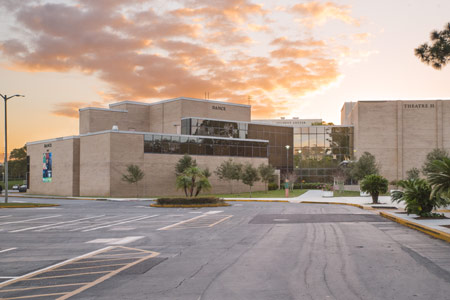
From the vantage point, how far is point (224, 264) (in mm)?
10242

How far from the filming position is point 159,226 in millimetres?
19234

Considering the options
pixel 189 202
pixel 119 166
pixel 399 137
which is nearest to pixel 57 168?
pixel 119 166

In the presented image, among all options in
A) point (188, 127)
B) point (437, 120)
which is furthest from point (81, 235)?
point (437, 120)

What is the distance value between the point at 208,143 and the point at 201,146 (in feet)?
4.56

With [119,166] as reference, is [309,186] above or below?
below

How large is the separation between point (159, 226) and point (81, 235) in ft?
12.3

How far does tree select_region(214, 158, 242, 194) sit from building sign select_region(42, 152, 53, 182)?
2391 cm

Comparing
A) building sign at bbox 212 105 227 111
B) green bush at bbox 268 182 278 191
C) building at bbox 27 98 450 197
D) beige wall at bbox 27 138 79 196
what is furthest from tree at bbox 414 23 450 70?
building sign at bbox 212 105 227 111

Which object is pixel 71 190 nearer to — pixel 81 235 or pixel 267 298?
pixel 81 235

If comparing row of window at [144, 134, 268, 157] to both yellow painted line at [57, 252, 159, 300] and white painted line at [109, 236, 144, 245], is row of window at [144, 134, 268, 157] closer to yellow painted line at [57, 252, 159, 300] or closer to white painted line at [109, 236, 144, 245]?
white painted line at [109, 236, 144, 245]

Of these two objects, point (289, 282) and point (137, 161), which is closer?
point (289, 282)

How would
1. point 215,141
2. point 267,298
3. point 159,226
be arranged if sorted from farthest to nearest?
point 215,141, point 159,226, point 267,298

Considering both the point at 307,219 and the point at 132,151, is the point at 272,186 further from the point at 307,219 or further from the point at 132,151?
the point at 307,219

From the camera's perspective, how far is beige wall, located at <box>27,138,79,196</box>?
59344 millimetres
